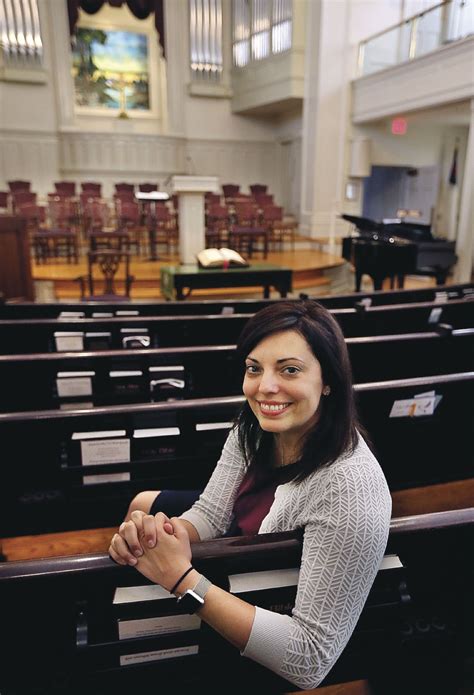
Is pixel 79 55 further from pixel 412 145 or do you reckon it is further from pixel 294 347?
pixel 294 347

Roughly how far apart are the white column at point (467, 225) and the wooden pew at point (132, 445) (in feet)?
16.9

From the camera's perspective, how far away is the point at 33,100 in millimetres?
9891

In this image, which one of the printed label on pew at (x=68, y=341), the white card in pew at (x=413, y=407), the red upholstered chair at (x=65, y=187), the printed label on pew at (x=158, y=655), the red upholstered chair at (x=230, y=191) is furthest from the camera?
the red upholstered chair at (x=230, y=191)

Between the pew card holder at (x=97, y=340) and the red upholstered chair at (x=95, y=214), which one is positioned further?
the red upholstered chair at (x=95, y=214)

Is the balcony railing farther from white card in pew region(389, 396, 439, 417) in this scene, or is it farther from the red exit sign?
white card in pew region(389, 396, 439, 417)

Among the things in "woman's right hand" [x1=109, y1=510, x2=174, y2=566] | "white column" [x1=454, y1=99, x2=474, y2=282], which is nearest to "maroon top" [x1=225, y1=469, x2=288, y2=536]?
"woman's right hand" [x1=109, y1=510, x2=174, y2=566]

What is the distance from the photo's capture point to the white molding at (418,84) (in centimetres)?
621

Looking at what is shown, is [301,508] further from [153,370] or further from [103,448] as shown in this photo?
[153,370]

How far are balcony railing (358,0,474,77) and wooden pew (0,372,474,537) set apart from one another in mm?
6311

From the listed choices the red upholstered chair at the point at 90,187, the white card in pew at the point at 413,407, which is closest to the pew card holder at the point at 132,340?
the white card in pew at the point at 413,407

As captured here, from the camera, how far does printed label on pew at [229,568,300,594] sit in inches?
36.4

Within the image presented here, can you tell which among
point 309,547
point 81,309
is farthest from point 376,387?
point 81,309

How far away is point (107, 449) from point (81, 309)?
1.68 m

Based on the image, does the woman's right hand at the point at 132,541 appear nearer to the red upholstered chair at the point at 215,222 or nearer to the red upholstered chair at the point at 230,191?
the red upholstered chair at the point at 215,222
